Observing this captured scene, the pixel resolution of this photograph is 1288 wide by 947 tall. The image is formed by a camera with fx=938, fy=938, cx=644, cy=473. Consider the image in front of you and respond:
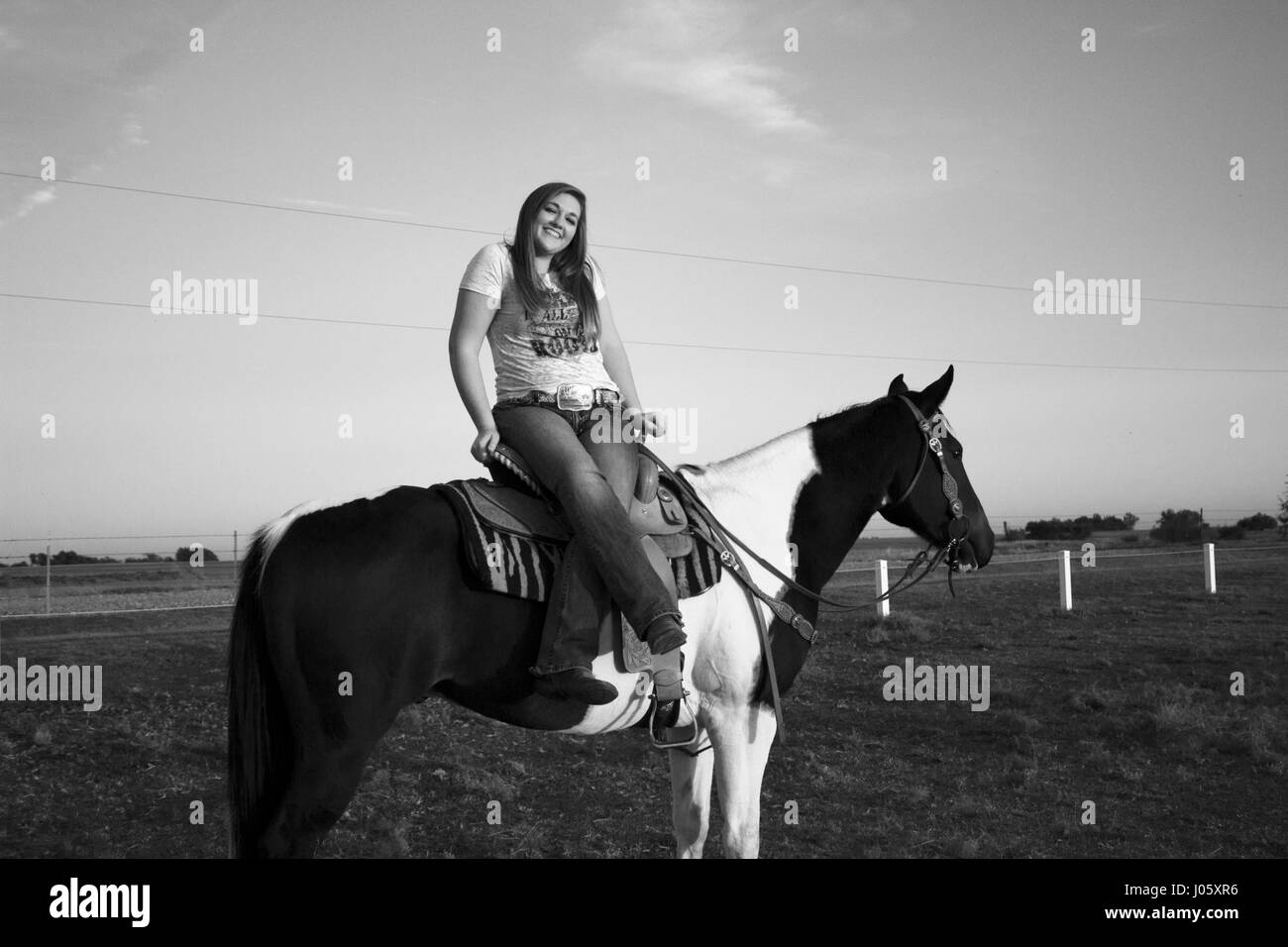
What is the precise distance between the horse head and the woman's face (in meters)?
2.07

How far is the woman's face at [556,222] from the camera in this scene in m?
4.32

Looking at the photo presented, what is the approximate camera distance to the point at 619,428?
427cm

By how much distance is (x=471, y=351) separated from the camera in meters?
4.15

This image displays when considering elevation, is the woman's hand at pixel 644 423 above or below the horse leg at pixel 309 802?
above

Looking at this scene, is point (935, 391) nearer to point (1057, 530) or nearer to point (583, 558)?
point (583, 558)

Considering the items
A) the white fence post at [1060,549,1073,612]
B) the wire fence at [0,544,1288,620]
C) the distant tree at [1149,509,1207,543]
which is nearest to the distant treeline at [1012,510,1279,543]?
the distant tree at [1149,509,1207,543]

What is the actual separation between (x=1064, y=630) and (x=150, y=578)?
27.9 metres

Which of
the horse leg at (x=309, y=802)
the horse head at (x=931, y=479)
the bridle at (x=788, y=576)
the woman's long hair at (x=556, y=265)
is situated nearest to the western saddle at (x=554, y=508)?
the bridle at (x=788, y=576)

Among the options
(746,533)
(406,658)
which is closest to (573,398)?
(746,533)

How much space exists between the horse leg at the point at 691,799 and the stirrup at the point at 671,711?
0.37 metres

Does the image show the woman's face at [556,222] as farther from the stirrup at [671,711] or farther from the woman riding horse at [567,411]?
the stirrup at [671,711]

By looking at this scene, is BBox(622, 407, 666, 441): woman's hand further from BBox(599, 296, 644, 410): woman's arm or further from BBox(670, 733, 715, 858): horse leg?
BBox(670, 733, 715, 858): horse leg

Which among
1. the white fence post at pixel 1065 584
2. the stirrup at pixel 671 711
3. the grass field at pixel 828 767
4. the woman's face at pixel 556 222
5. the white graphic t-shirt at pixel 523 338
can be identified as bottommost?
the grass field at pixel 828 767

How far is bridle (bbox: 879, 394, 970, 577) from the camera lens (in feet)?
16.9
